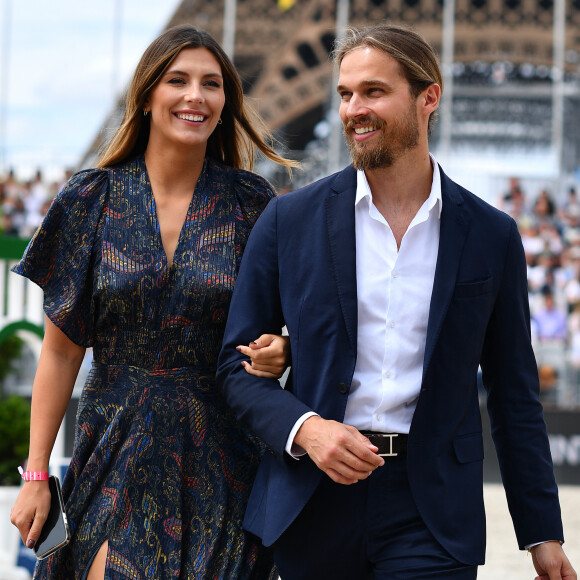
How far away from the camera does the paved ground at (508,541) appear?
7.59 meters

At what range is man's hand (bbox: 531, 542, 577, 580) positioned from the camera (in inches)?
118

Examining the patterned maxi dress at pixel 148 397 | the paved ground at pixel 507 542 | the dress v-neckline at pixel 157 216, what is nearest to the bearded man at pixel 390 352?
the patterned maxi dress at pixel 148 397

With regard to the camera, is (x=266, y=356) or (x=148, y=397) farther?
(x=148, y=397)

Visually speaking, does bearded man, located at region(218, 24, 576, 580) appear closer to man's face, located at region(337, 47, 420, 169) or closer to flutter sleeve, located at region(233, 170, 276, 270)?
man's face, located at region(337, 47, 420, 169)

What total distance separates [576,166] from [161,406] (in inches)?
811

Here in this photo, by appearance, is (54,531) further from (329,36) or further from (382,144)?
(329,36)

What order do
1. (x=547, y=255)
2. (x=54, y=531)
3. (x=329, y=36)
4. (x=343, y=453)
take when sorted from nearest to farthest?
(x=343, y=453) → (x=54, y=531) → (x=547, y=255) → (x=329, y=36)

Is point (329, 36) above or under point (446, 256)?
above

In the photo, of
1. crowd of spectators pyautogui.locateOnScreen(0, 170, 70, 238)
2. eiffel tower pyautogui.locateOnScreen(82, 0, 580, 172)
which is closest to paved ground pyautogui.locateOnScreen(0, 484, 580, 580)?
crowd of spectators pyautogui.locateOnScreen(0, 170, 70, 238)

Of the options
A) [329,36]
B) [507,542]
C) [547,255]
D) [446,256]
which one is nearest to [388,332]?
[446,256]

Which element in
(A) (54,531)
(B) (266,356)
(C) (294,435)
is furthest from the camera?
(A) (54,531)

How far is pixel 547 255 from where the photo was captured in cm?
1630

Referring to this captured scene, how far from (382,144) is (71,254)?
997mm

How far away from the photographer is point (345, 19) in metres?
26.4
